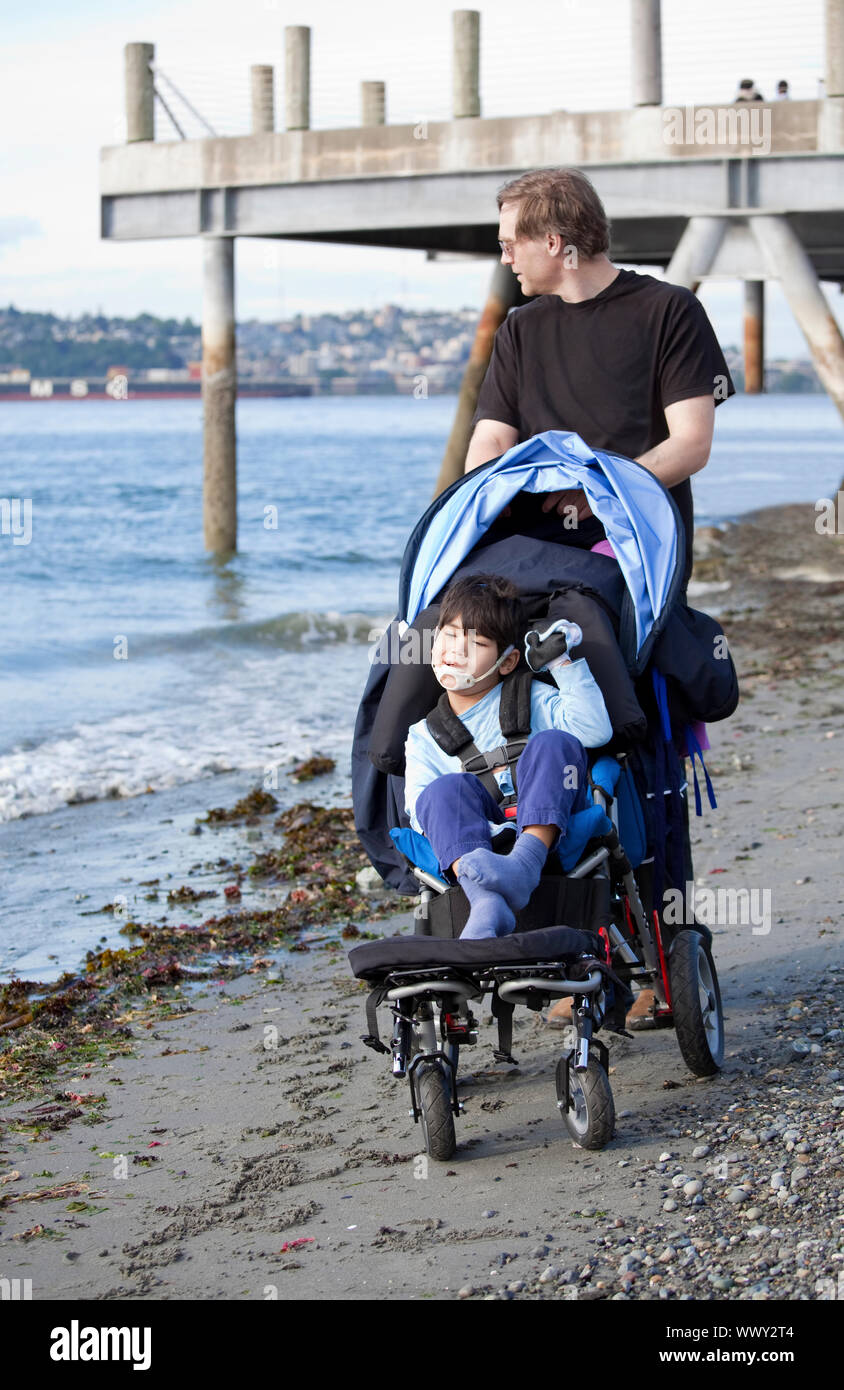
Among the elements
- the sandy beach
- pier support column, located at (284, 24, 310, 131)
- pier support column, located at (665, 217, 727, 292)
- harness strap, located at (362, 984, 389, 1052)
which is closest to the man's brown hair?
harness strap, located at (362, 984, 389, 1052)

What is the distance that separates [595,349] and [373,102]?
1480 cm

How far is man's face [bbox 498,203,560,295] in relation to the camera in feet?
14.4

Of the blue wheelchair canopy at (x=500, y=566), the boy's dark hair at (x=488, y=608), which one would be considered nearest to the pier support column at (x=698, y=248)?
the blue wheelchair canopy at (x=500, y=566)

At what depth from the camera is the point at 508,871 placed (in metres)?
3.75

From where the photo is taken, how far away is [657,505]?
14.0ft

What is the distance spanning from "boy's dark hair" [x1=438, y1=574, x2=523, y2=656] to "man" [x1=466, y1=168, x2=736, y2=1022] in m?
0.39

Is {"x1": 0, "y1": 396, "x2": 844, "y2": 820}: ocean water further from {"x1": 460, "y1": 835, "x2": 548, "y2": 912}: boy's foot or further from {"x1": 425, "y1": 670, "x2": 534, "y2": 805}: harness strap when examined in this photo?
{"x1": 460, "y1": 835, "x2": 548, "y2": 912}: boy's foot

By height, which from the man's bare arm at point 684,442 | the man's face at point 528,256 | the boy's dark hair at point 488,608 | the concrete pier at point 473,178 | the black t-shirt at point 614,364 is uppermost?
the concrete pier at point 473,178

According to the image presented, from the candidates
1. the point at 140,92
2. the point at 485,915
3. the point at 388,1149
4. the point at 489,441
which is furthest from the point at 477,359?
the point at 485,915

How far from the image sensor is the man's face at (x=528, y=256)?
4.38m

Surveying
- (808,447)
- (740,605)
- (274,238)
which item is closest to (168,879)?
(740,605)

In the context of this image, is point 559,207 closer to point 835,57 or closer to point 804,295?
point 835,57

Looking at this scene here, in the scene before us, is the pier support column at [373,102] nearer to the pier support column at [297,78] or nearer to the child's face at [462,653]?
the pier support column at [297,78]

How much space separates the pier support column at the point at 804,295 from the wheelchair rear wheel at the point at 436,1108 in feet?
44.1
